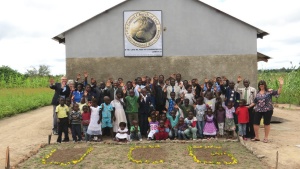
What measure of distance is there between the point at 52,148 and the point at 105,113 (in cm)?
183

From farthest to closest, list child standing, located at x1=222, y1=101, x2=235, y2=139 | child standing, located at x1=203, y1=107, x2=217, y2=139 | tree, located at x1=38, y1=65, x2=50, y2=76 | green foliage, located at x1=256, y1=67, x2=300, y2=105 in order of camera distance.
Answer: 1. tree, located at x1=38, y1=65, x2=50, y2=76
2. green foliage, located at x1=256, y1=67, x2=300, y2=105
3. child standing, located at x1=222, y1=101, x2=235, y2=139
4. child standing, located at x1=203, y1=107, x2=217, y2=139

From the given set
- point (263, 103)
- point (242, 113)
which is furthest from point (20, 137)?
point (263, 103)

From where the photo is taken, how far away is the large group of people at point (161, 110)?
9.52 meters

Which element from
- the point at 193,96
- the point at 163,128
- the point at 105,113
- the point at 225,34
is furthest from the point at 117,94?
the point at 225,34

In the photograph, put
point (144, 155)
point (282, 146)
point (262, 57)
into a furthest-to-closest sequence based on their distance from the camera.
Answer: point (262, 57)
point (282, 146)
point (144, 155)

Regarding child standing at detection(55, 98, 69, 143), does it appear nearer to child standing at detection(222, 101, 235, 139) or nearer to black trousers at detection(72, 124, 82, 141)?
black trousers at detection(72, 124, 82, 141)

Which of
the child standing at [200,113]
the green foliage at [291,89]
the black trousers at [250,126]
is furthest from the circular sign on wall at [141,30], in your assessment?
the green foliage at [291,89]

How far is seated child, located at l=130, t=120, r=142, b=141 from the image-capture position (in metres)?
9.63

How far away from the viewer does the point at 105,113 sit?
383 inches

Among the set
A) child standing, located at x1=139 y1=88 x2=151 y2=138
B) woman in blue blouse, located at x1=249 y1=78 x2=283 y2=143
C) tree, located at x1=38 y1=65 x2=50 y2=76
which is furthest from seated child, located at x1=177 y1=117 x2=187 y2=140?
tree, located at x1=38 y1=65 x2=50 y2=76

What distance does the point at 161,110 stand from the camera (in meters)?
10.4

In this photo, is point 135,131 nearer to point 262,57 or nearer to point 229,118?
point 229,118

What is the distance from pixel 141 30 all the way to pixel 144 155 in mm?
5709

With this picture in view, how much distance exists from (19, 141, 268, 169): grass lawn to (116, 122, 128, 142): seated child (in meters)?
0.48
